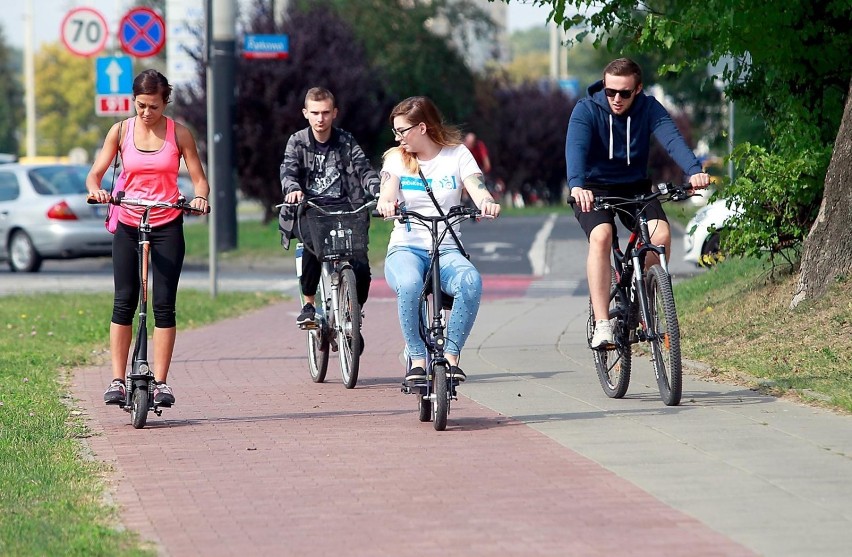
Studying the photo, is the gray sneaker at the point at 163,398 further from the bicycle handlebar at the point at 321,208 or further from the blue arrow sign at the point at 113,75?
the blue arrow sign at the point at 113,75

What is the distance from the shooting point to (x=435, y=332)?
7.72 metres

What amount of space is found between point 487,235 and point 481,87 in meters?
20.5

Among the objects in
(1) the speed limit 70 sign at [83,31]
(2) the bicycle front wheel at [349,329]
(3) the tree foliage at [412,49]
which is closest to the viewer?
(2) the bicycle front wheel at [349,329]

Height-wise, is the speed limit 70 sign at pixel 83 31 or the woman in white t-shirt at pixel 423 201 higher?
the speed limit 70 sign at pixel 83 31

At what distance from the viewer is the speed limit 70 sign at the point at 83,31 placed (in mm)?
20969

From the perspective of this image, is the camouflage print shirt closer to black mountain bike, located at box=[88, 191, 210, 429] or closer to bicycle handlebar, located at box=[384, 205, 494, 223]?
black mountain bike, located at box=[88, 191, 210, 429]

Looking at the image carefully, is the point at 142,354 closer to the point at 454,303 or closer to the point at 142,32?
the point at 454,303

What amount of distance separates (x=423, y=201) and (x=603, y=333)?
1.24 meters

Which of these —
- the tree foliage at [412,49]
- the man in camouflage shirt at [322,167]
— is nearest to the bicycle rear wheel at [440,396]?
the man in camouflage shirt at [322,167]

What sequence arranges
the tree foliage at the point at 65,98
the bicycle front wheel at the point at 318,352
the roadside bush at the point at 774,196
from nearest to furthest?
the bicycle front wheel at the point at 318,352
the roadside bush at the point at 774,196
the tree foliage at the point at 65,98

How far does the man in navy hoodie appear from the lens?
8.17 metres

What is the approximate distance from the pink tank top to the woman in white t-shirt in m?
1.10

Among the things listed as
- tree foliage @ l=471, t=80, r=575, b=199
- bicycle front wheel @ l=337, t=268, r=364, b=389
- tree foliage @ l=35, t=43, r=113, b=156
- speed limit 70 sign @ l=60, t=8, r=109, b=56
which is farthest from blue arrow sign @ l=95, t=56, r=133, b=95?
tree foliage @ l=35, t=43, r=113, b=156

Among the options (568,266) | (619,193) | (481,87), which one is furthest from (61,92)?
(619,193)
